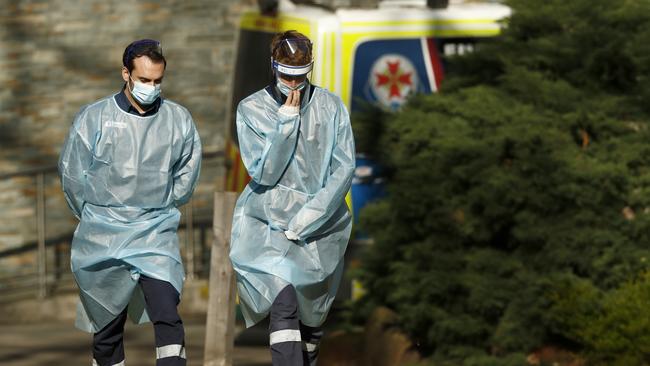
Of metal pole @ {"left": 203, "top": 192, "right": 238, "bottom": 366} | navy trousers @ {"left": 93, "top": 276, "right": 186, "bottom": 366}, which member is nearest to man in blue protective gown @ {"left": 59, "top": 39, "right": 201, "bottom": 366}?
navy trousers @ {"left": 93, "top": 276, "right": 186, "bottom": 366}

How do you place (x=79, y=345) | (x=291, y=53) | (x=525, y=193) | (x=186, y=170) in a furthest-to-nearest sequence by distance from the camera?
(x=79, y=345) → (x=525, y=193) → (x=186, y=170) → (x=291, y=53)

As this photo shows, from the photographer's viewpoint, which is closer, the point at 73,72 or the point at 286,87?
A: the point at 286,87

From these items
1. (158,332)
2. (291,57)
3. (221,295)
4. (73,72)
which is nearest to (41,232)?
(73,72)

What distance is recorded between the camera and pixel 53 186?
15.5 m

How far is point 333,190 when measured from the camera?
24.3ft

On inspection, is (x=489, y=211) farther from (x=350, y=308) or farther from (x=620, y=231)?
(x=350, y=308)

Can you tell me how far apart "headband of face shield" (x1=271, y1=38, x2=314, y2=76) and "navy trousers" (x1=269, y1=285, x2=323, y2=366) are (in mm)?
949

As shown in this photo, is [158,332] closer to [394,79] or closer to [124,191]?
[124,191]

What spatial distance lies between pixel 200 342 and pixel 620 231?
16.1 ft

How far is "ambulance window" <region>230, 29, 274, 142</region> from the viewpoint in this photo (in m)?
12.7

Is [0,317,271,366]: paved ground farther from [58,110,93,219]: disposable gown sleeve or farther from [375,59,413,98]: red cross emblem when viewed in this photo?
[58,110,93,219]: disposable gown sleeve

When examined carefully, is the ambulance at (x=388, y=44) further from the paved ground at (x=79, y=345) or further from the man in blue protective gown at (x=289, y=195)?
the man in blue protective gown at (x=289, y=195)

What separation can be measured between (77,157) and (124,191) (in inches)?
10.3

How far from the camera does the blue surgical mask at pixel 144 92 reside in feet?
24.2
